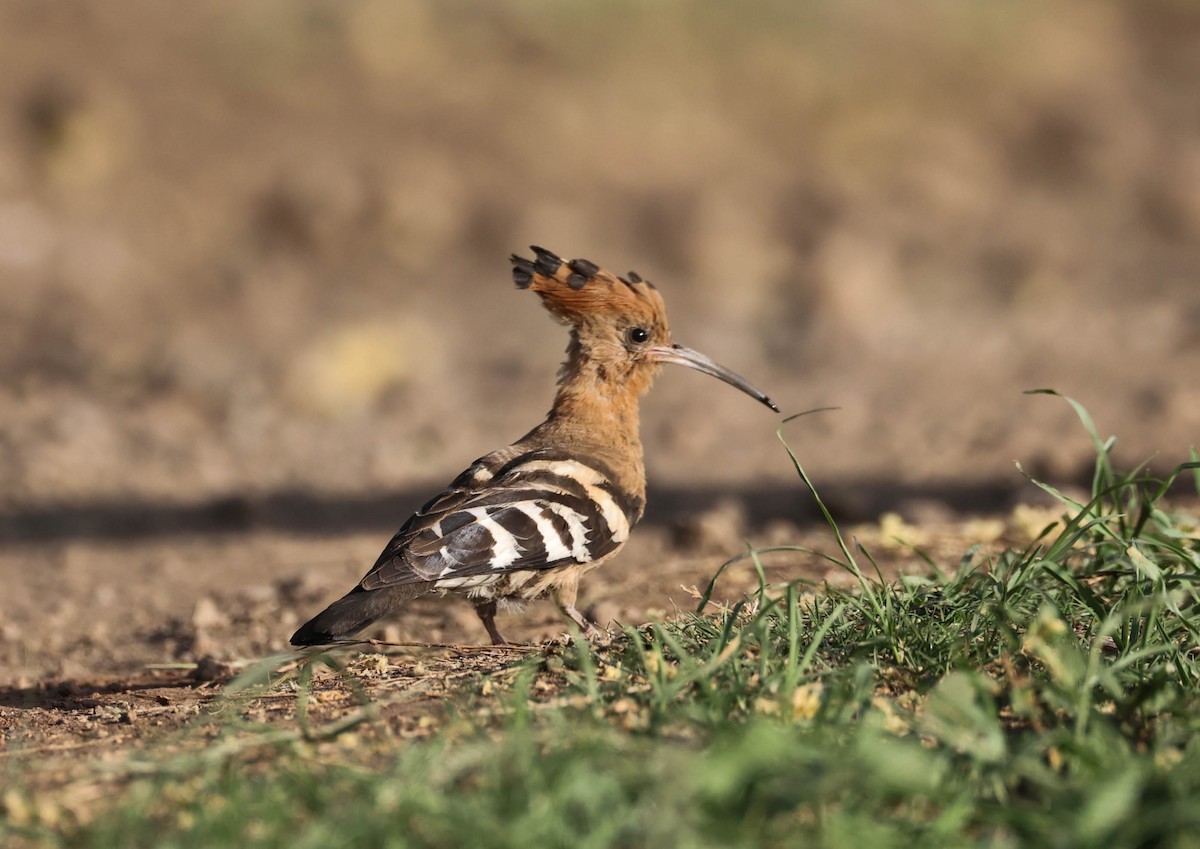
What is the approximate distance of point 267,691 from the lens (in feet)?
10.4

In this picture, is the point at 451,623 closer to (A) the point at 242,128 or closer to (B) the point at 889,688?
(B) the point at 889,688

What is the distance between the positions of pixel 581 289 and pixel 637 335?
0.26 meters

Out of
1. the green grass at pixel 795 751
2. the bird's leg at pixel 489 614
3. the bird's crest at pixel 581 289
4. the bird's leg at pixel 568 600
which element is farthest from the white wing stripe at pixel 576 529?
the bird's crest at pixel 581 289

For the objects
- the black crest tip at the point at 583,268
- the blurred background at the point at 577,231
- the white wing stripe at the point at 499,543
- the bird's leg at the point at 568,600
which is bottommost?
the bird's leg at the point at 568,600

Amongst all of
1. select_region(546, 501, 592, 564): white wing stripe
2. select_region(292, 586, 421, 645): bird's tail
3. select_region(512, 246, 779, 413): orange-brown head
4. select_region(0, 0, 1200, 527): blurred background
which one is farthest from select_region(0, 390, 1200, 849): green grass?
select_region(0, 0, 1200, 527): blurred background

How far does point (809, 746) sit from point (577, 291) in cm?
248

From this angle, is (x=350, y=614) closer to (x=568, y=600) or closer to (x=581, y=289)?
(x=568, y=600)

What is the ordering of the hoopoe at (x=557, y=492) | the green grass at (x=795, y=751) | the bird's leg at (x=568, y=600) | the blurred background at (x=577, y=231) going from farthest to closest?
the blurred background at (x=577, y=231) → the bird's leg at (x=568, y=600) → the hoopoe at (x=557, y=492) → the green grass at (x=795, y=751)

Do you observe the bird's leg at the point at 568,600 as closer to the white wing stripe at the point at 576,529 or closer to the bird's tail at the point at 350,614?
the white wing stripe at the point at 576,529

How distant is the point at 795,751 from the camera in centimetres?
215

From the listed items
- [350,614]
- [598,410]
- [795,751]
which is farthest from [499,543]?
[795,751]

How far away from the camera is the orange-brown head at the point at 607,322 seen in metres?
4.48

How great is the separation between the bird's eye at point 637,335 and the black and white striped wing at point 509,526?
563mm

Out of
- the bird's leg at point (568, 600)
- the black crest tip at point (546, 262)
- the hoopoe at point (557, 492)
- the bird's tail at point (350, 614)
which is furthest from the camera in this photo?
the black crest tip at point (546, 262)
